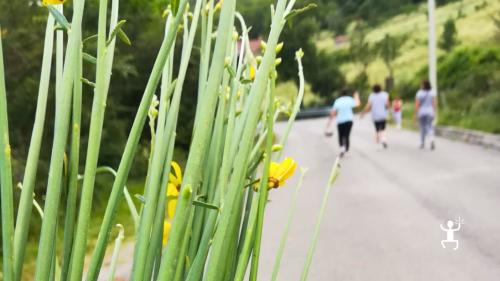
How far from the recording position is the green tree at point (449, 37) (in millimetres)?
36906

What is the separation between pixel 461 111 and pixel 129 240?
17.5 meters

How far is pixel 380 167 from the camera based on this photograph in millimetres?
10398

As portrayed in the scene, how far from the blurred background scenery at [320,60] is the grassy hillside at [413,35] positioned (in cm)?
10

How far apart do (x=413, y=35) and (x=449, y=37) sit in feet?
34.8

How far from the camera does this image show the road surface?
4.27 m

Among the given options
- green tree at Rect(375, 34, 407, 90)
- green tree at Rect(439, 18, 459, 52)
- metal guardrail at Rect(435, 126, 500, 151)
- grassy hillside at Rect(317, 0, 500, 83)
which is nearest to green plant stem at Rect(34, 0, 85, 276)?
metal guardrail at Rect(435, 126, 500, 151)

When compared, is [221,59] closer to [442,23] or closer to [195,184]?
[195,184]

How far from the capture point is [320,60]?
39.5m

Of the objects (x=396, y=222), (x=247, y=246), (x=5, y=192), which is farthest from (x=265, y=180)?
(x=396, y=222)

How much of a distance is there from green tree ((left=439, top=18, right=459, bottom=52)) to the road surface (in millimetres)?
27424

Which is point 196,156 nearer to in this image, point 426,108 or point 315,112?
point 426,108

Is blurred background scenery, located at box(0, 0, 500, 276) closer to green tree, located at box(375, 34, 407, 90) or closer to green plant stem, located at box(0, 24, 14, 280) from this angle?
green tree, located at box(375, 34, 407, 90)

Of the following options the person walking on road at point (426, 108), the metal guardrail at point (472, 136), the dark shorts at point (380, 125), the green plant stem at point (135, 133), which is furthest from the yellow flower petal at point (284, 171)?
the dark shorts at point (380, 125)

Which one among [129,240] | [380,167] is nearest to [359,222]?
[129,240]
